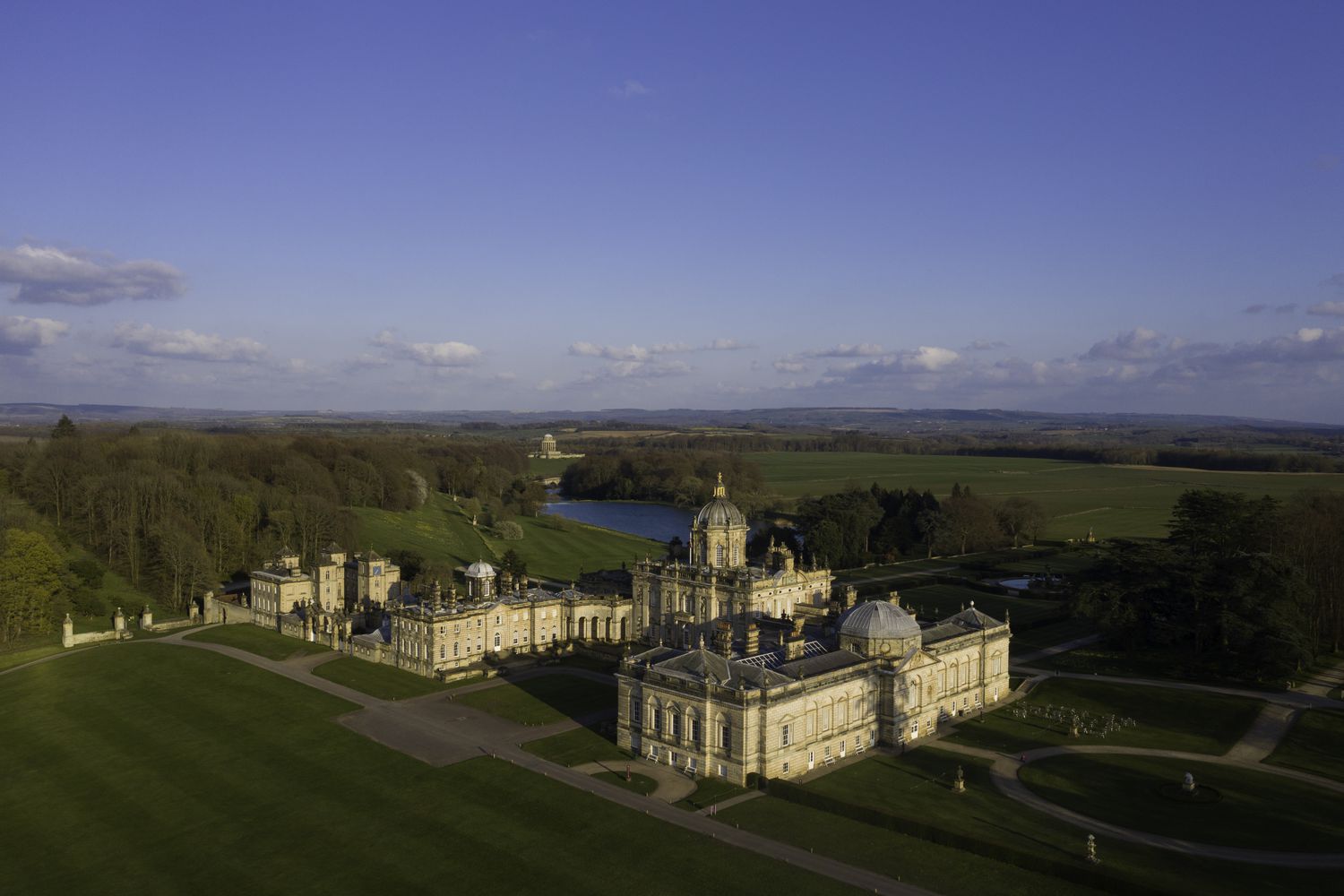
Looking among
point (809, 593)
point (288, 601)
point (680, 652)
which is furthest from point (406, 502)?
point (680, 652)

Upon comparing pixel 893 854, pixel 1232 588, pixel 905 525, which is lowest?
pixel 893 854

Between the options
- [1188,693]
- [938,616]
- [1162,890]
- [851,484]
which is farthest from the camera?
[851,484]

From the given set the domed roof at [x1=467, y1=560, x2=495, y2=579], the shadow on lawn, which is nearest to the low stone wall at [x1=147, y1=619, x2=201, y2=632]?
the domed roof at [x1=467, y1=560, x2=495, y2=579]

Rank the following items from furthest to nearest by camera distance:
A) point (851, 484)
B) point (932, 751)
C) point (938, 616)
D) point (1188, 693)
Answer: point (851, 484) < point (938, 616) < point (1188, 693) < point (932, 751)

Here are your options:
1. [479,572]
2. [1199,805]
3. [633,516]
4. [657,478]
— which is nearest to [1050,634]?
[1199,805]

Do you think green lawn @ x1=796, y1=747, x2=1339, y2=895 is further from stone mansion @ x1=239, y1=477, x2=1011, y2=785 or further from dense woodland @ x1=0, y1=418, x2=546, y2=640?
dense woodland @ x1=0, y1=418, x2=546, y2=640

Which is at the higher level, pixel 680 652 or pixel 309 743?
pixel 680 652

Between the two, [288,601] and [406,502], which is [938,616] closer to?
[288,601]

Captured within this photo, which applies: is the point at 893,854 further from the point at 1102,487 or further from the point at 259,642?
the point at 1102,487
